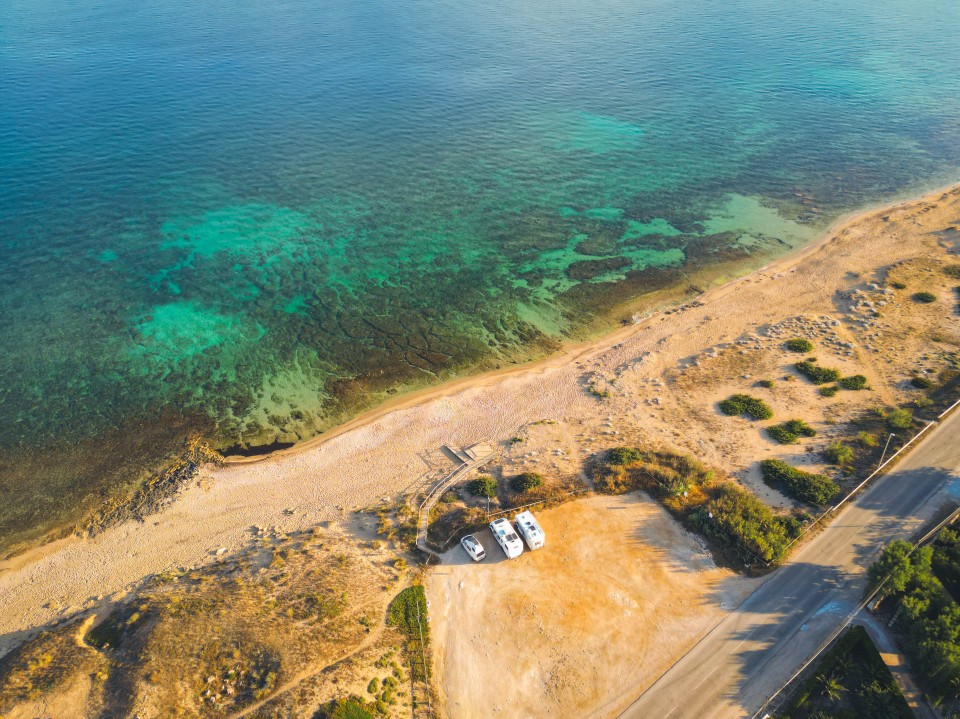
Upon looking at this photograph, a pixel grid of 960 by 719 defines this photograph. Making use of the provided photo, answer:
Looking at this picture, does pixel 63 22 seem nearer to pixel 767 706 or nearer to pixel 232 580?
pixel 232 580

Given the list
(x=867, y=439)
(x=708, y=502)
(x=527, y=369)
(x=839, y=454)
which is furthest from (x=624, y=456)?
(x=867, y=439)

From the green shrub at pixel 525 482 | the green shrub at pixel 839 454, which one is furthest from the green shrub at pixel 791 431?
the green shrub at pixel 525 482

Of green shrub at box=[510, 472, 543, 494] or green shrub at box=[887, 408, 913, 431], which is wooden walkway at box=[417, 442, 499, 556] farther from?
green shrub at box=[887, 408, 913, 431]

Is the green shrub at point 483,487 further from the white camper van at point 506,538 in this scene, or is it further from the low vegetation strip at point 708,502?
the low vegetation strip at point 708,502

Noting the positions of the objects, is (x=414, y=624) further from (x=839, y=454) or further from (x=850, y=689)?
(x=839, y=454)

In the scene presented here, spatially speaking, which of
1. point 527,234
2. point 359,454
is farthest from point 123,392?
point 527,234
